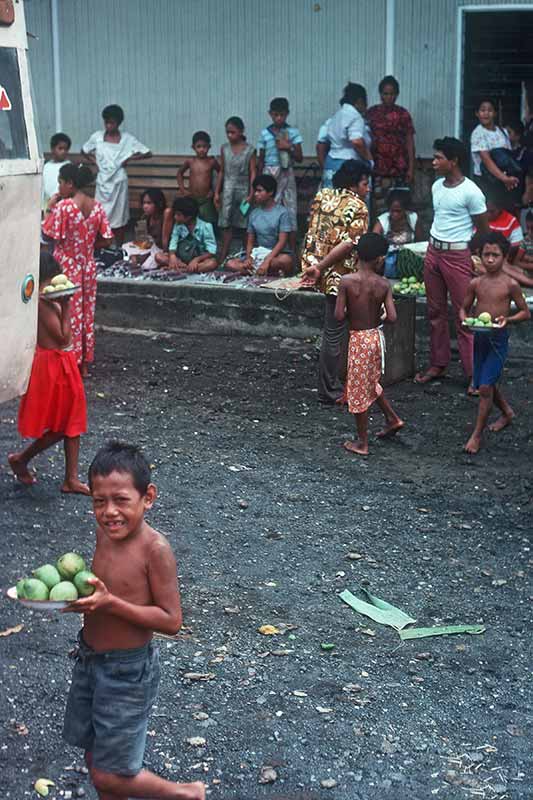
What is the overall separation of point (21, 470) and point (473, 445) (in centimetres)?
291

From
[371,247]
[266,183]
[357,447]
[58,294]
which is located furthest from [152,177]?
[58,294]

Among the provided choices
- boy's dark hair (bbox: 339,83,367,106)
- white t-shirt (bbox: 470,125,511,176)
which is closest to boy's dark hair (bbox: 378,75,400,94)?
boy's dark hair (bbox: 339,83,367,106)

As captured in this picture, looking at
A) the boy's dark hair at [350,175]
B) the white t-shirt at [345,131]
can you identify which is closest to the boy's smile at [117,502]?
the boy's dark hair at [350,175]

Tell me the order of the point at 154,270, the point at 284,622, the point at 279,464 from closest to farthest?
the point at 284,622
the point at 279,464
the point at 154,270

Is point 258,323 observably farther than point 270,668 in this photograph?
Yes

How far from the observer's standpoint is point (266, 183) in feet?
39.7

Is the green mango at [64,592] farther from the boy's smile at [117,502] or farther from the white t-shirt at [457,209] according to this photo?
the white t-shirt at [457,209]

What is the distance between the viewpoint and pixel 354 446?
Answer: 319 inches

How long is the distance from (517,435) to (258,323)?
12.7 ft

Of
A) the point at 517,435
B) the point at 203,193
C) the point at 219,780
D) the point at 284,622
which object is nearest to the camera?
the point at 219,780

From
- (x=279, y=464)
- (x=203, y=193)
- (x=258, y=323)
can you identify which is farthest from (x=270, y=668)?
(x=203, y=193)

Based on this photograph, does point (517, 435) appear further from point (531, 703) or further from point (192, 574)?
point (531, 703)

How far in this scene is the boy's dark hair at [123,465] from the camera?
3.59 metres

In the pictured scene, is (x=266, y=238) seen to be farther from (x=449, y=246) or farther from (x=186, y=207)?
(x=449, y=246)
